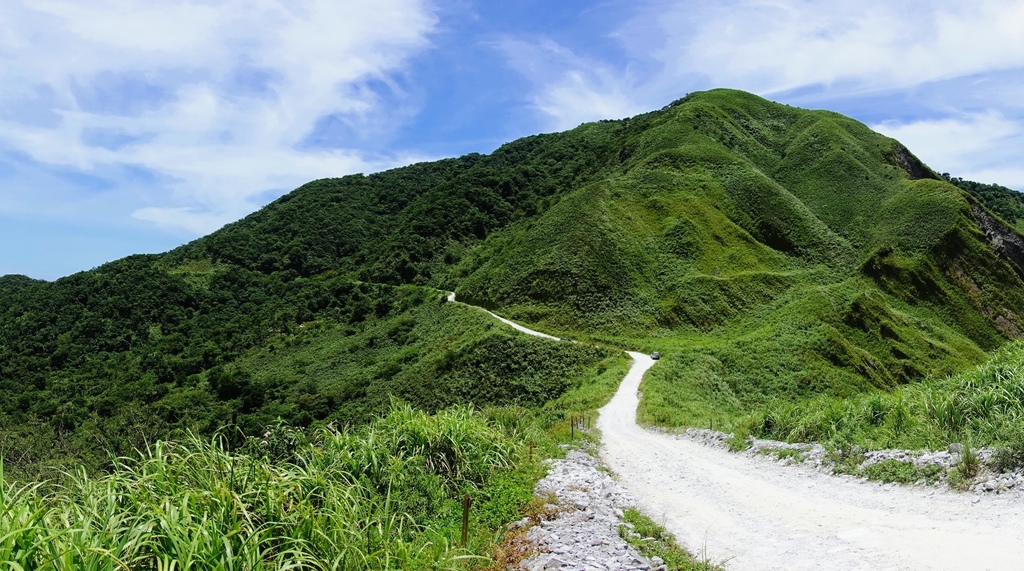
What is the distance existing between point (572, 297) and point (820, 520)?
47940mm

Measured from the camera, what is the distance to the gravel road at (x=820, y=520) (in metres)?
8.22

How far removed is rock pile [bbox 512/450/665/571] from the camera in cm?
841

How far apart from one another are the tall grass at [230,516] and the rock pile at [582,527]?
1.39 metres

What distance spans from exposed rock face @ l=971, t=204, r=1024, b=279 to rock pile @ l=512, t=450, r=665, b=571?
91277 mm

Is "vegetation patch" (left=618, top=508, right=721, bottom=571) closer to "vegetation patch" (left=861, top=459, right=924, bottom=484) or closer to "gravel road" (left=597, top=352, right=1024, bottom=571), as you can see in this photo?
"gravel road" (left=597, top=352, right=1024, bottom=571)

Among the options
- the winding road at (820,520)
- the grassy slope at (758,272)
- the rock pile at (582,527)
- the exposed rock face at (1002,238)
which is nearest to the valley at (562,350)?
the winding road at (820,520)

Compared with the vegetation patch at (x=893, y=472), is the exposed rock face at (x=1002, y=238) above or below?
above

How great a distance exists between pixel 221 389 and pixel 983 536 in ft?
221

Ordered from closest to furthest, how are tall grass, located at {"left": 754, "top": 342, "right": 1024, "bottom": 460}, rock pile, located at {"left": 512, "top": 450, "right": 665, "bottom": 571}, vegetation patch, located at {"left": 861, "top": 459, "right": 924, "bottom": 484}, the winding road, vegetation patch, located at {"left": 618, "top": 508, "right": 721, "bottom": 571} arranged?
the winding road
rock pile, located at {"left": 512, "top": 450, "right": 665, "bottom": 571}
vegetation patch, located at {"left": 618, "top": 508, "right": 721, "bottom": 571}
vegetation patch, located at {"left": 861, "top": 459, "right": 924, "bottom": 484}
tall grass, located at {"left": 754, "top": 342, "right": 1024, "bottom": 460}

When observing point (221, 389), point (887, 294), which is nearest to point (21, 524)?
→ point (221, 389)

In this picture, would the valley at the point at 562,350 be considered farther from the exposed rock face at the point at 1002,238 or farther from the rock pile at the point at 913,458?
the exposed rock face at the point at 1002,238

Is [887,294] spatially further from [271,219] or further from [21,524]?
[271,219]

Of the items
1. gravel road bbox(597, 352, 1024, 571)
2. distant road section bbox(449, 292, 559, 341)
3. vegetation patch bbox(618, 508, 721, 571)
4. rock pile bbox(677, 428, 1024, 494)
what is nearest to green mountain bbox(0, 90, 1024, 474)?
distant road section bbox(449, 292, 559, 341)

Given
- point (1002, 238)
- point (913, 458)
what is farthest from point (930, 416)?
point (1002, 238)
